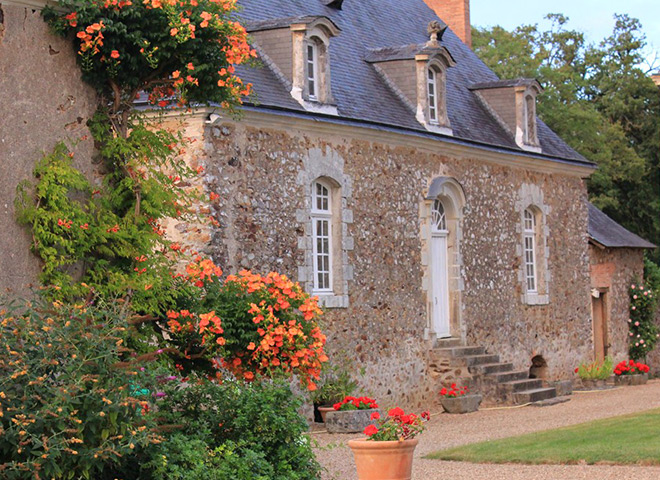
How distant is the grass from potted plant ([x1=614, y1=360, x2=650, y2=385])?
27.1 feet

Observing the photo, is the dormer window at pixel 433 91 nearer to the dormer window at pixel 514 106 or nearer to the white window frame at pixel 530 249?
the dormer window at pixel 514 106

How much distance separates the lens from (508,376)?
Answer: 60.1 ft

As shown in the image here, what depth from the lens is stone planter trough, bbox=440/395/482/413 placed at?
1697cm

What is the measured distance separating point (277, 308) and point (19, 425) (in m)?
3.34

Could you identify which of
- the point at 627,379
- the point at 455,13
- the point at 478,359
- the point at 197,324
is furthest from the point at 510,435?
the point at 455,13

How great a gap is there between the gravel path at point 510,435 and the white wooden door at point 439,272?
5.48 feet

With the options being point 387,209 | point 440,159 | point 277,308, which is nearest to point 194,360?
point 277,308

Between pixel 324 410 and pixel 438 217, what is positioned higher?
pixel 438 217

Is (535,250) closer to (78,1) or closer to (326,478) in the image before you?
(326,478)

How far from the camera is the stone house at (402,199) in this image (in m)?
14.2

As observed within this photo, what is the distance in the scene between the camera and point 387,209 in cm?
1645

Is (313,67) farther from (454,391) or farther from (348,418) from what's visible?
(454,391)

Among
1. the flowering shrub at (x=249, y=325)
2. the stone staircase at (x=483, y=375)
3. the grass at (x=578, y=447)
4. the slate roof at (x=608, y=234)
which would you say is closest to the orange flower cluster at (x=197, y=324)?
the flowering shrub at (x=249, y=325)

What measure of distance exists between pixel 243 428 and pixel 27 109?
9.16 ft
